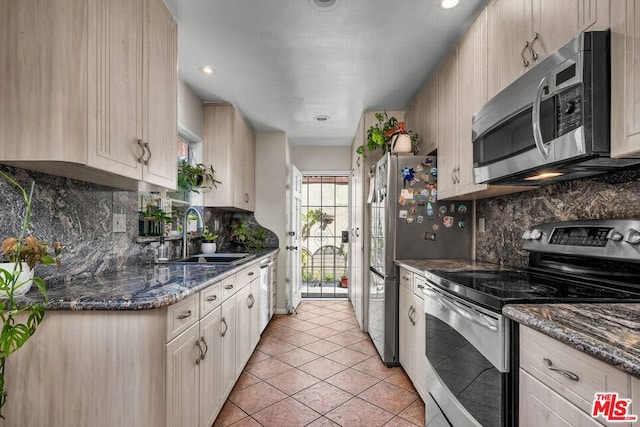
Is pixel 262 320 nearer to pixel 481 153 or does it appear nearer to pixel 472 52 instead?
pixel 481 153

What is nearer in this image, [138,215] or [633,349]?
[633,349]

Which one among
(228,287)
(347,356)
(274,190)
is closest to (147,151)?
(228,287)

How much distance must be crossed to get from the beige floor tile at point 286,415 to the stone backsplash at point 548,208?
1589mm

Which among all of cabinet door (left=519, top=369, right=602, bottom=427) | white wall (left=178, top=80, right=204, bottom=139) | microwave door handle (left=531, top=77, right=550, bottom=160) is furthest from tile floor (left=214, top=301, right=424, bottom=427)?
white wall (left=178, top=80, right=204, bottom=139)

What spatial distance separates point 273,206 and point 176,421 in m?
3.17

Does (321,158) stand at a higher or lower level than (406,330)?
higher

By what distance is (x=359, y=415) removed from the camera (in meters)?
2.08

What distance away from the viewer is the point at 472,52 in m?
2.05

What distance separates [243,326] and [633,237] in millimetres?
2284

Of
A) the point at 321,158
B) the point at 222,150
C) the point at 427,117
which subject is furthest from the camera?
the point at 321,158

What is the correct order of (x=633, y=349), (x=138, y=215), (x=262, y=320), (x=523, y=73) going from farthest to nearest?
(x=262, y=320) < (x=138, y=215) < (x=523, y=73) < (x=633, y=349)

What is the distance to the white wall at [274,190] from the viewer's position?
4375 millimetres

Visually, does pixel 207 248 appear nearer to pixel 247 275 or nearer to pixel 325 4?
pixel 247 275

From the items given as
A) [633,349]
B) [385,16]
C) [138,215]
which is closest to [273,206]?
[138,215]
